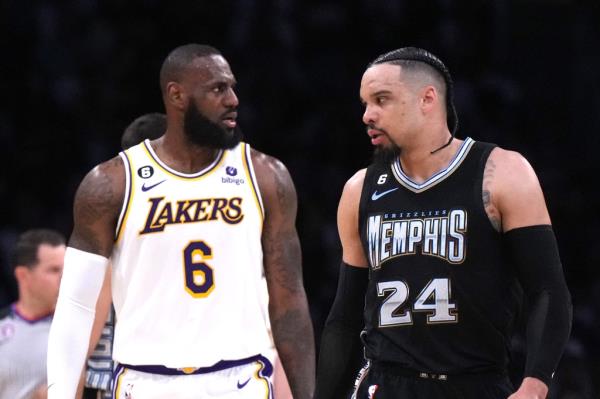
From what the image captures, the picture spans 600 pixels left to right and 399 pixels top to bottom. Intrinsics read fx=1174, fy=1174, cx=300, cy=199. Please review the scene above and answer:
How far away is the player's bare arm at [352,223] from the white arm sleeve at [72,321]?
95cm

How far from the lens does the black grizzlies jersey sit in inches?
146

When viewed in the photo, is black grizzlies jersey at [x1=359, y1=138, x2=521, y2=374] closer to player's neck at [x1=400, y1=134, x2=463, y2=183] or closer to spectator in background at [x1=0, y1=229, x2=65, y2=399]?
player's neck at [x1=400, y1=134, x2=463, y2=183]

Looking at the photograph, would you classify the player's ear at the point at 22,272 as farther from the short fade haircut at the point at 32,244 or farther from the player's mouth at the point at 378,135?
the player's mouth at the point at 378,135

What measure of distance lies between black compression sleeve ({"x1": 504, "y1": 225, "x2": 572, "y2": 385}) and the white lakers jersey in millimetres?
1134

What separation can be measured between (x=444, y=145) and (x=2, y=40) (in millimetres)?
6954

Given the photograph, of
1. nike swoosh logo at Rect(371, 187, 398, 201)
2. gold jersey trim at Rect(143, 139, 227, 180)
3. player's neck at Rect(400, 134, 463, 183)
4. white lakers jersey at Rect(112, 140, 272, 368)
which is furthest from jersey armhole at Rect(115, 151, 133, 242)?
player's neck at Rect(400, 134, 463, 183)

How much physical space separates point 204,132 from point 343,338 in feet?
3.29

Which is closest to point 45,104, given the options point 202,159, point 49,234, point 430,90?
point 49,234

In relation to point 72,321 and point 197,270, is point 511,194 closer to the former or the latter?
point 197,270

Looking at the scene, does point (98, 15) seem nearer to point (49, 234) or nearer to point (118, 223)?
point (49, 234)

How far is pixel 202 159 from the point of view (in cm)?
450

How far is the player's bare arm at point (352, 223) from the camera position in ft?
13.2

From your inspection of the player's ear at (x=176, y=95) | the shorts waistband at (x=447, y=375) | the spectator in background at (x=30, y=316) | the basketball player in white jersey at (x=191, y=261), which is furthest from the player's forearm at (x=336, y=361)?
the spectator in background at (x=30, y=316)

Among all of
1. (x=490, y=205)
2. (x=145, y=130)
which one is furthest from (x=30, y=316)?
(x=490, y=205)
